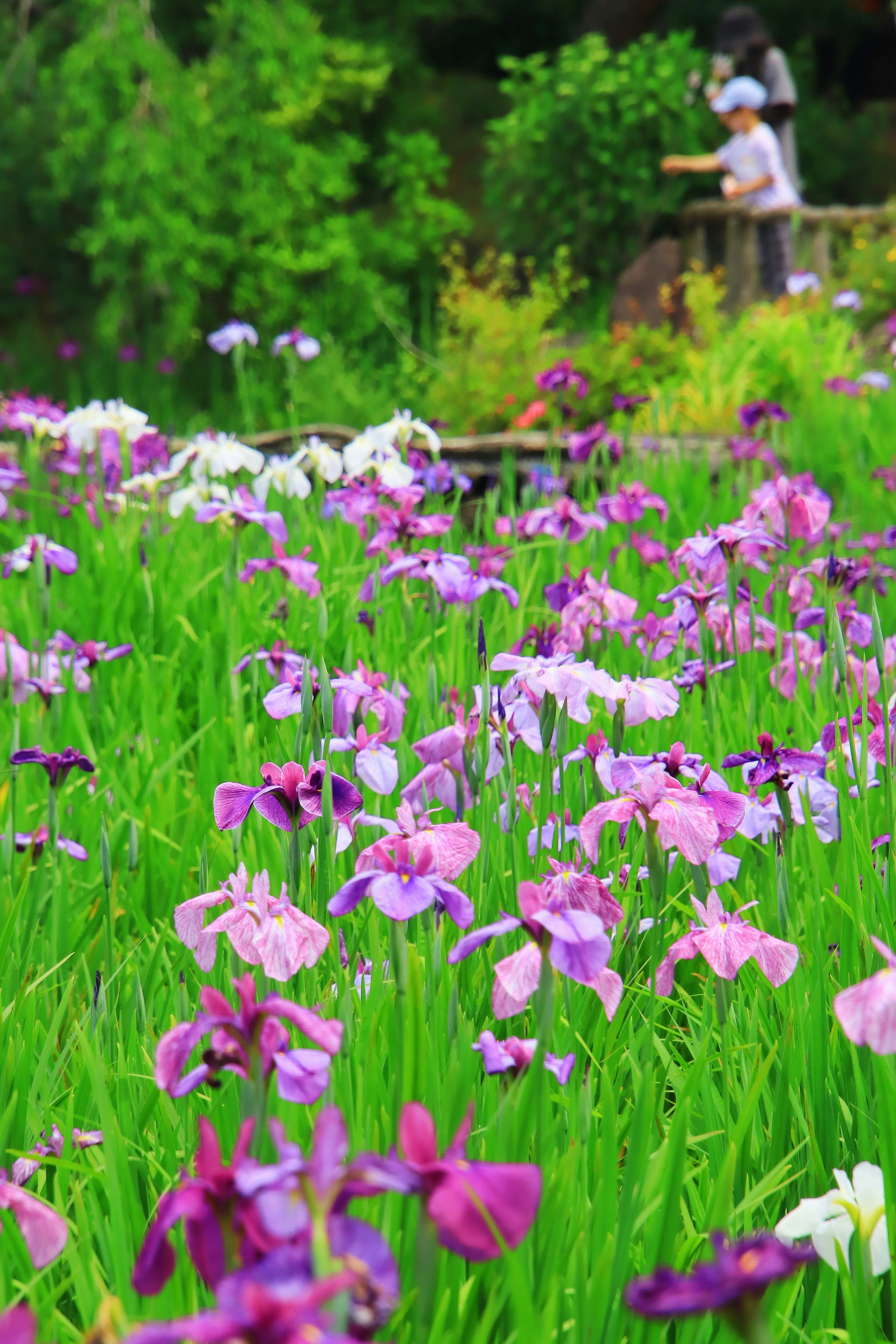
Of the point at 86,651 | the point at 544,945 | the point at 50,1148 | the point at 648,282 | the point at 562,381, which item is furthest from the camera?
the point at 648,282

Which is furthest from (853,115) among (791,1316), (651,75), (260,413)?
(791,1316)

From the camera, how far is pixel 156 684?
2809mm

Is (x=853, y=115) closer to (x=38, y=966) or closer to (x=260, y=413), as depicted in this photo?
(x=260, y=413)

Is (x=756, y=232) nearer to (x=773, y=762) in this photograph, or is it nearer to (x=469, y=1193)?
(x=773, y=762)

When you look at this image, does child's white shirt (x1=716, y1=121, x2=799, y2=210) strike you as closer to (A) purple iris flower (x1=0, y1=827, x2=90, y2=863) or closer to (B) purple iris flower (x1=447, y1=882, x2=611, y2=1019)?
(A) purple iris flower (x1=0, y1=827, x2=90, y2=863)

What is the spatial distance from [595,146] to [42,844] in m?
10.7

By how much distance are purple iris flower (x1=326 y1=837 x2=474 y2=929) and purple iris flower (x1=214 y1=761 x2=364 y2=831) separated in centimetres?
17

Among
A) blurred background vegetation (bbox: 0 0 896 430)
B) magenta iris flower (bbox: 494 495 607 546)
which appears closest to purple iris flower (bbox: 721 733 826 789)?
magenta iris flower (bbox: 494 495 607 546)

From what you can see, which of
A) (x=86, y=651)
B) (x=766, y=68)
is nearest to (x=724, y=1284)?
(x=86, y=651)

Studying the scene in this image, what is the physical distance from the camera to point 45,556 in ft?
9.29

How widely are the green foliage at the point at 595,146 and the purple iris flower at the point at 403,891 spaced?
11.2 meters

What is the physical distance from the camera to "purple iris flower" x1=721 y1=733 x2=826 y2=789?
154 centimetres

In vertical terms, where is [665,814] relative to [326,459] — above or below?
below

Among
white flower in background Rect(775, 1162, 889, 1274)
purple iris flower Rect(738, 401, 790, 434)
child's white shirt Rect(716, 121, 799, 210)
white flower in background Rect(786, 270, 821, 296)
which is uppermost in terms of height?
child's white shirt Rect(716, 121, 799, 210)
